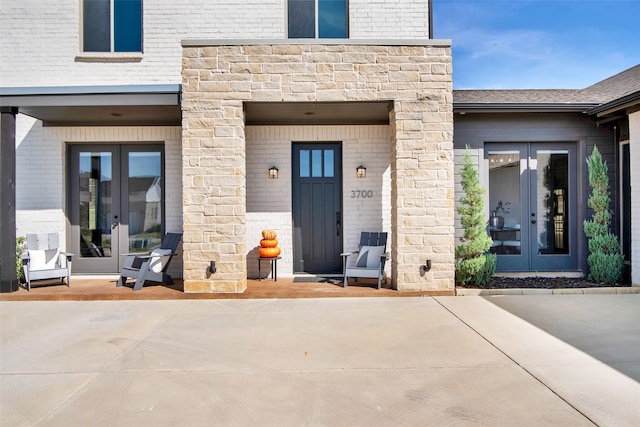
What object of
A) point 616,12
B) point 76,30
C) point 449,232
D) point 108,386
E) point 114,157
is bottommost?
point 108,386

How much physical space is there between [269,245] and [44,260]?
3774mm

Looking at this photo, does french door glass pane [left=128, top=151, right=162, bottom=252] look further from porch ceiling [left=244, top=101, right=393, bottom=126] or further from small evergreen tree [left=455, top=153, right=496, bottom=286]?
small evergreen tree [left=455, top=153, right=496, bottom=286]

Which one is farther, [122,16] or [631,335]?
[122,16]

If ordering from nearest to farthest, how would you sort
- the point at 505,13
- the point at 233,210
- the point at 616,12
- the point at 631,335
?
1. the point at 631,335
2. the point at 233,210
3. the point at 616,12
4. the point at 505,13

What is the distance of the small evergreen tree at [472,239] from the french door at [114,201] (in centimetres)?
545

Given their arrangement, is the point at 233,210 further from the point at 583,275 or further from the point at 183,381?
the point at 583,275

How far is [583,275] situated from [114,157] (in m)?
8.93

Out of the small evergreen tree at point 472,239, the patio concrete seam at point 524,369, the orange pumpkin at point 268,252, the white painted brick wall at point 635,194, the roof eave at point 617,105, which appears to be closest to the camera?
the patio concrete seam at point 524,369

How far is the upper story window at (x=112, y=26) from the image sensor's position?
7.45m

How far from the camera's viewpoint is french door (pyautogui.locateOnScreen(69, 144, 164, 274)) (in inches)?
289

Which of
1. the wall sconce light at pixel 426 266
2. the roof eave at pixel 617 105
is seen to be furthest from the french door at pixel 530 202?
the wall sconce light at pixel 426 266

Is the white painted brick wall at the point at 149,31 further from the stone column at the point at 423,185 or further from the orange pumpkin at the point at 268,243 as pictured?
the orange pumpkin at the point at 268,243

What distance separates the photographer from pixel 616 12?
8.95 m

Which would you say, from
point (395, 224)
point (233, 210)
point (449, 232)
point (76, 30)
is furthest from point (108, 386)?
point (76, 30)
